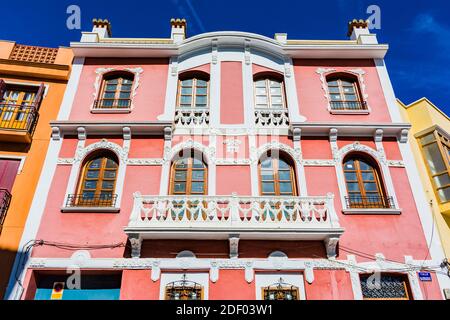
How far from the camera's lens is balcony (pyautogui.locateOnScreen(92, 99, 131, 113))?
38.9ft

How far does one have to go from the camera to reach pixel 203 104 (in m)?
12.4

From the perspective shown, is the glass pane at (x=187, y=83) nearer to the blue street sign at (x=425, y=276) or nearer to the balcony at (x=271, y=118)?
the balcony at (x=271, y=118)

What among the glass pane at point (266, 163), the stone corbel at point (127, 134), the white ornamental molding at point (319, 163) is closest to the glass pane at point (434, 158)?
the white ornamental molding at point (319, 163)

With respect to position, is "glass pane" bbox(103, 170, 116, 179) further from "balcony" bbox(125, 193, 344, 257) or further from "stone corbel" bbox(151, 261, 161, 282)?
"stone corbel" bbox(151, 261, 161, 282)

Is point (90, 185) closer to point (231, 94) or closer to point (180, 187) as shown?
point (180, 187)

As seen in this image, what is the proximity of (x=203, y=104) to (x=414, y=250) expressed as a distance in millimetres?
7889

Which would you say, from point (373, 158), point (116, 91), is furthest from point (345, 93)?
point (116, 91)

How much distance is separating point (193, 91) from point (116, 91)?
9.03ft

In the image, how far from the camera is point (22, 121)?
11.5 meters

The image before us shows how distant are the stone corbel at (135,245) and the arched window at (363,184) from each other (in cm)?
594

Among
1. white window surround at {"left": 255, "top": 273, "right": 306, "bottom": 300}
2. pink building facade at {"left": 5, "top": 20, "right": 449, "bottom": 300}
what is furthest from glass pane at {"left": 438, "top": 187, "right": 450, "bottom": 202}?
white window surround at {"left": 255, "top": 273, "right": 306, "bottom": 300}

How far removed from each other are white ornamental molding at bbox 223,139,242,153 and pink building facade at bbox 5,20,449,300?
0.10 meters
